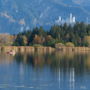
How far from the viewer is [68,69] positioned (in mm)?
63281

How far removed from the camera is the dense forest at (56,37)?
458ft

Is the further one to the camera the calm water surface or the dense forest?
the dense forest

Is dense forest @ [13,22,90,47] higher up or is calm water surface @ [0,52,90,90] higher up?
dense forest @ [13,22,90,47]

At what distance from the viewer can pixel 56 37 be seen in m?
144

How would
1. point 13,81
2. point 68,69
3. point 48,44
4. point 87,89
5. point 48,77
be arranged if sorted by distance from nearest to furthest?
point 87,89 < point 13,81 < point 48,77 < point 68,69 < point 48,44

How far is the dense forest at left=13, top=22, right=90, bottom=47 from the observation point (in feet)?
458

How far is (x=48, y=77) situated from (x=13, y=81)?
16.6 ft

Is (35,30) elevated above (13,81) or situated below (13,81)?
above

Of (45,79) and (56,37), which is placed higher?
(56,37)

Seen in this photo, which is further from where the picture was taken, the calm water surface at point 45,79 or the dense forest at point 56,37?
the dense forest at point 56,37

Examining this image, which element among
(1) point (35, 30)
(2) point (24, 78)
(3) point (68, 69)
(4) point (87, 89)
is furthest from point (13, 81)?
(1) point (35, 30)

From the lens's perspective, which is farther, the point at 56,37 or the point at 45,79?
the point at 56,37

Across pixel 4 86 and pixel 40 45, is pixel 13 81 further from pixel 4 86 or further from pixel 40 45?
pixel 40 45

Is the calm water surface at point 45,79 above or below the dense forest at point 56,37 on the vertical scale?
below
